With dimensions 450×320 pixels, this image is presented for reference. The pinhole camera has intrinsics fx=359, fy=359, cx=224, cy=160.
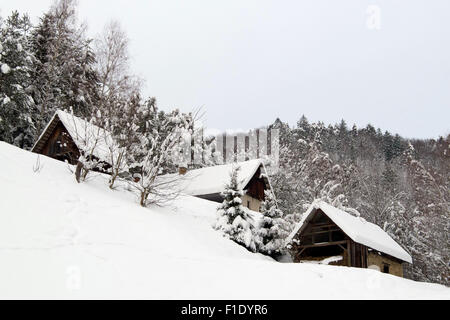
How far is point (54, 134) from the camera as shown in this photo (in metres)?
24.3

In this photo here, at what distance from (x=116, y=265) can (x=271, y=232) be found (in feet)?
43.1

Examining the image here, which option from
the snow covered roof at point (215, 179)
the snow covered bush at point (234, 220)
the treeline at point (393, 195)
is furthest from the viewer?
the snow covered roof at point (215, 179)

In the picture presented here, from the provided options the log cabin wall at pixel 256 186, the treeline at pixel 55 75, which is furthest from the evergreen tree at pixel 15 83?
the log cabin wall at pixel 256 186

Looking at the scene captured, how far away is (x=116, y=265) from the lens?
21.8ft

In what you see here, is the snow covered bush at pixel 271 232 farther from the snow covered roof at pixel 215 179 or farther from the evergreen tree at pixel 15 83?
the evergreen tree at pixel 15 83

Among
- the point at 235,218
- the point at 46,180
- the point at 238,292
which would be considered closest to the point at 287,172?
the point at 235,218

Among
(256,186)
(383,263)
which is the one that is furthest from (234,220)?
(256,186)

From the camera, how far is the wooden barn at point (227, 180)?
28391 millimetres

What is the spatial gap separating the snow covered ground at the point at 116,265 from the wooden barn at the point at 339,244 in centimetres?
880

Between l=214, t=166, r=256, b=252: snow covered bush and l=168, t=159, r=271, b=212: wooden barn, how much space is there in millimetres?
9278

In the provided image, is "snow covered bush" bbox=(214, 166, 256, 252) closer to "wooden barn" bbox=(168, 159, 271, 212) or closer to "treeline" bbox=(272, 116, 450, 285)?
"treeline" bbox=(272, 116, 450, 285)

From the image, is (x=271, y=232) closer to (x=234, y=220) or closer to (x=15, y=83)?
(x=234, y=220)

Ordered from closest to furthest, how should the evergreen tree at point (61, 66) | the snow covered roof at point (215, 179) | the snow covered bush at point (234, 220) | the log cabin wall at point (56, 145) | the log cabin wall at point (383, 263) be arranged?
the snow covered bush at point (234, 220) < the log cabin wall at point (383, 263) < the log cabin wall at point (56, 145) < the evergreen tree at point (61, 66) < the snow covered roof at point (215, 179)
